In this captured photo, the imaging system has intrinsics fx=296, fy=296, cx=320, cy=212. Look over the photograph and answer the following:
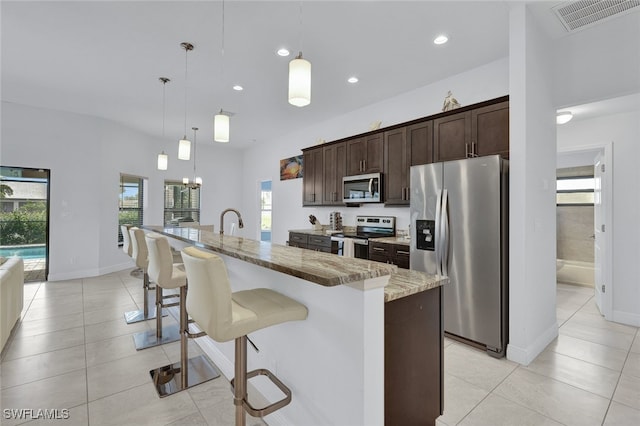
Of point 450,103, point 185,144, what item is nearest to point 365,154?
point 450,103

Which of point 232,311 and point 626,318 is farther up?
point 232,311

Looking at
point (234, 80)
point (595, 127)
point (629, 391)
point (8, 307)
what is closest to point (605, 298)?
point (629, 391)

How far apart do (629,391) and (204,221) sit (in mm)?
7973

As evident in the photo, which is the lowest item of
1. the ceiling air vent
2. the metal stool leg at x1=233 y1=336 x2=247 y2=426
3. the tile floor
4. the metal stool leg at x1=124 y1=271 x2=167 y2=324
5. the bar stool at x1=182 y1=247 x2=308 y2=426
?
the tile floor

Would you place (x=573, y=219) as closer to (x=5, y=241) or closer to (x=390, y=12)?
(x=390, y=12)

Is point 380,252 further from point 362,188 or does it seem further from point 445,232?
point 362,188

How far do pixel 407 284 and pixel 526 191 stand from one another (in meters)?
1.70

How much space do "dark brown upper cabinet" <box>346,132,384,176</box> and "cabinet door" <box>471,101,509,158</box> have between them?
1.34 m

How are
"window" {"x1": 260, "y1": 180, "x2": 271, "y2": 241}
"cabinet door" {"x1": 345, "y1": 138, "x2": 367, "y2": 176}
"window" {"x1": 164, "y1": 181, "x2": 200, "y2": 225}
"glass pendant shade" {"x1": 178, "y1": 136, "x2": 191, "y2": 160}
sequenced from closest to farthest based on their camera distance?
"glass pendant shade" {"x1": 178, "y1": 136, "x2": 191, "y2": 160}, "cabinet door" {"x1": 345, "y1": 138, "x2": 367, "y2": 176}, "window" {"x1": 164, "y1": 181, "x2": 200, "y2": 225}, "window" {"x1": 260, "y1": 180, "x2": 271, "y2": 241}

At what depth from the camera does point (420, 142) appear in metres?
3.70

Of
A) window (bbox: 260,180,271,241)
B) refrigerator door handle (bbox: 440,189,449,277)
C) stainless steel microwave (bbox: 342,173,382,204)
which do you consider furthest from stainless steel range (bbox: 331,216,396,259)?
window (bbox: 260,180,271,241)

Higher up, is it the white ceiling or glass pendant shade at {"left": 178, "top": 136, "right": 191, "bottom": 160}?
the white ceiling

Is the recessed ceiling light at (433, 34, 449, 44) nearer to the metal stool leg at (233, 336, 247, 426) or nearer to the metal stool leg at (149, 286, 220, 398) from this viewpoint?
the metal stool leg at (233, 336, 247, 426)

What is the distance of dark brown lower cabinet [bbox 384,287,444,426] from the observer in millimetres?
1395
